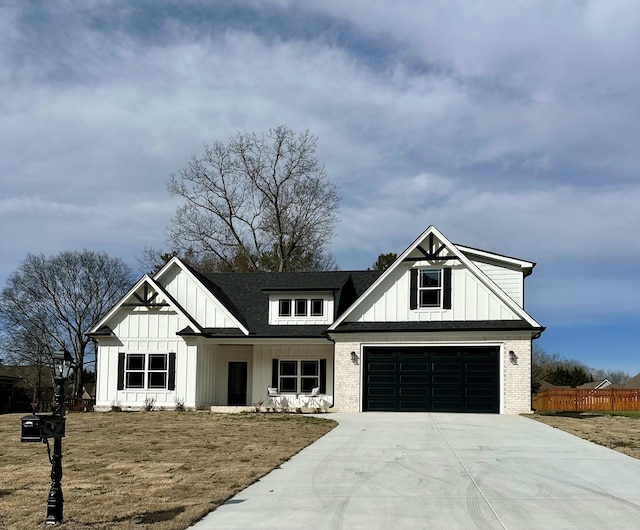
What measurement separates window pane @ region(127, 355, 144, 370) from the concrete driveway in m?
13.2

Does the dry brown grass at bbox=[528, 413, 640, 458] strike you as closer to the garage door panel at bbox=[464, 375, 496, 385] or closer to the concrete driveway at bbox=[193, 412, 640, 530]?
the concrete driveway at bbox=[193, 412, 640, 530]

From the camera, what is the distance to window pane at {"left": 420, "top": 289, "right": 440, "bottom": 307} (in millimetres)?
27109

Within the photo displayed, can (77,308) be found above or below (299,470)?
above

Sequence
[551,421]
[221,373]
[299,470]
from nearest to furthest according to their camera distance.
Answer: [299,470]
[551,421]
[221,373]

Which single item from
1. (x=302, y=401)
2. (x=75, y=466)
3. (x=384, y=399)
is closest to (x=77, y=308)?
(x=302, y=401)

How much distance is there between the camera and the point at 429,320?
88.4 ft

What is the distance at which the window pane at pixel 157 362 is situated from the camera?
93.3ft

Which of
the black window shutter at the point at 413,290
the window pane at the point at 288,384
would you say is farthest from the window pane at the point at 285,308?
the black window shutter at the point at 413,290

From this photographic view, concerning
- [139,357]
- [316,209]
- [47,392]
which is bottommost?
[47,392]

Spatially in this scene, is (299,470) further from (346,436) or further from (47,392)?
(47,392)

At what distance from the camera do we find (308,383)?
2945 cm

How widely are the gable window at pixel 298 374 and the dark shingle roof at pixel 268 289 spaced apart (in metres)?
1.34

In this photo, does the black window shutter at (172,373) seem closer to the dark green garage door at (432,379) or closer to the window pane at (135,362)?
the window pane at (135,362)

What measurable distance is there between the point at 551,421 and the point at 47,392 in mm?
43849
